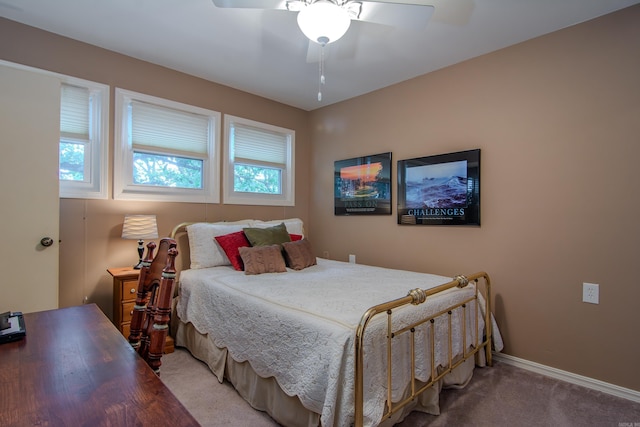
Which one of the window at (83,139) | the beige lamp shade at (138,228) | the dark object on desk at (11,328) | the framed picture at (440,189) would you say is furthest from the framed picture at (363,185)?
the dark object on desk at (11,328)

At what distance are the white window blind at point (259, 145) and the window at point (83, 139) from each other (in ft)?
4.20

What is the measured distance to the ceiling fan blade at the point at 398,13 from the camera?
5.69 feet

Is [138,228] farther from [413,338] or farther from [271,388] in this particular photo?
[413,338]

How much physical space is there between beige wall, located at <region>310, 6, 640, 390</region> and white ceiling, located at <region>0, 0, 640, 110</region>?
8.4 inches

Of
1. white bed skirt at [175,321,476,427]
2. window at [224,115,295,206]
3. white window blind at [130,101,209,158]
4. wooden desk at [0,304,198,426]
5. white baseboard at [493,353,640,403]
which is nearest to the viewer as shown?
wooden desk at [0,304,198,426]

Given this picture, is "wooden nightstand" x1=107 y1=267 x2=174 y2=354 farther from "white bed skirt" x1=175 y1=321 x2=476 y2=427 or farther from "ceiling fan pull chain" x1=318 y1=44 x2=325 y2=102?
"ceiling fan pull chain" x1=318 y1=44 x2=325 y2=102

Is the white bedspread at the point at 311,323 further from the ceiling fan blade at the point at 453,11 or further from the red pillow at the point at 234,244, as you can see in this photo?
the ceiling fan blade at the point at 453,11

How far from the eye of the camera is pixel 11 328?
1.15 meters

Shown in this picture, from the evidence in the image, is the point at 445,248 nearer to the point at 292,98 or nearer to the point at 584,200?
the point at 584,200

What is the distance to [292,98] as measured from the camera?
387 centimetres

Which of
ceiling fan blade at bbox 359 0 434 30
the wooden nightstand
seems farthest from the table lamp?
ceiling fan blade at bbox 359 0 434 30

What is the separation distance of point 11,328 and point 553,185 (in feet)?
10.6

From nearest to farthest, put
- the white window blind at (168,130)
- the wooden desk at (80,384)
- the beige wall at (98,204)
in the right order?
1. the wooden desk at (80,384)
2. the beige wall at (98,204)
3. the white window blind at (168,130)

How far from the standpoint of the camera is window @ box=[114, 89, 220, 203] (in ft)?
9.26
